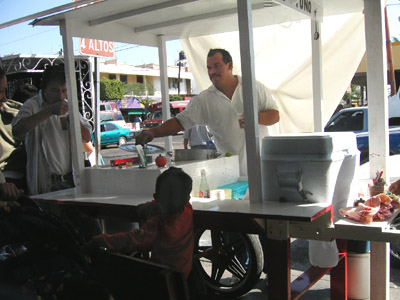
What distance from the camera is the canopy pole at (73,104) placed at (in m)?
2.95

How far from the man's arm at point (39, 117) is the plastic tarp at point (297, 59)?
76.4 inches

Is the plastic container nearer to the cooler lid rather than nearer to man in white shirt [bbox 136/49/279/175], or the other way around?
man in white shirt [bbox 136/49/279/175]

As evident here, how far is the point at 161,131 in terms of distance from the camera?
141 inches

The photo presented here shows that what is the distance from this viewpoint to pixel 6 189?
237cm

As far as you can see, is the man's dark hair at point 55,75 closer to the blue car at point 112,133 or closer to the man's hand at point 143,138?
the man's hand at point 143,138

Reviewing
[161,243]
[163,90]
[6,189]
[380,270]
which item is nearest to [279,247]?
[161,243]

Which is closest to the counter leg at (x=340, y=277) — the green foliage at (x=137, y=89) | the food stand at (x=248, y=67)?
the food stand at (x=248, y=67)

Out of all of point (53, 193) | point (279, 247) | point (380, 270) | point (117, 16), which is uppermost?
point (117, 16)

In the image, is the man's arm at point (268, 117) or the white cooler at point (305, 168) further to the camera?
the man's arm at point (268, 117)

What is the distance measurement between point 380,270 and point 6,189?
227 cm

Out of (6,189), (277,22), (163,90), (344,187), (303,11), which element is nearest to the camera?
(6,189)

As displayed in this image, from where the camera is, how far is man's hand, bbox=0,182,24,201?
2.28m

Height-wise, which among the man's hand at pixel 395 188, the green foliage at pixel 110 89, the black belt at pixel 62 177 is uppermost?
the green foliage at pixel 110 89

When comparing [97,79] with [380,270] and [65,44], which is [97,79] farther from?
[380,270]
